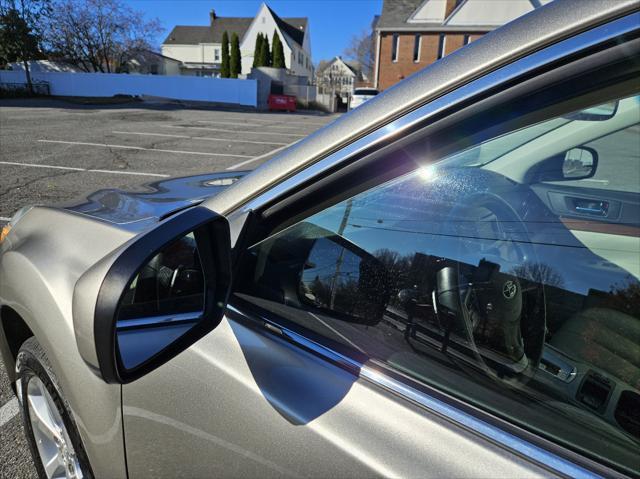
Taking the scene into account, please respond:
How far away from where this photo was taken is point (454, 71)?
0.79 meters

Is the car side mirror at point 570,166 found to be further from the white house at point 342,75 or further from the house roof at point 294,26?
the house roof at point 294,26

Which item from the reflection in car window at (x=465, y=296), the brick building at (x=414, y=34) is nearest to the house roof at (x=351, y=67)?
the brick building at (x=414, y=34)

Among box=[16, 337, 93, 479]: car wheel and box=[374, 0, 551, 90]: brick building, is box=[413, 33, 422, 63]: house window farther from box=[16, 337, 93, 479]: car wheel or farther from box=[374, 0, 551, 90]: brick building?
box=[16, 337, 93, 479]: car wheel

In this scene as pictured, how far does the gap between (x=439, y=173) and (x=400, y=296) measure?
0.30m

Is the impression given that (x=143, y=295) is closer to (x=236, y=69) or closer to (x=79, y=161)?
(x=79, y=161)

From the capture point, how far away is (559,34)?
0.68 metres

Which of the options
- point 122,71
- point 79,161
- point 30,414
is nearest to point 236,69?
point 122,71

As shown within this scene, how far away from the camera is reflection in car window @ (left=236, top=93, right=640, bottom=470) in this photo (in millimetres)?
932

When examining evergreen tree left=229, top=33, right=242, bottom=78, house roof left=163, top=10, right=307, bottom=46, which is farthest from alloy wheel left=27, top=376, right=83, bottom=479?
house roof left=163, top=10, right=307, bottom=46

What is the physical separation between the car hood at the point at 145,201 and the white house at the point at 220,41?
204 ft

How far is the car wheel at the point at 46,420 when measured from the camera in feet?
4.58

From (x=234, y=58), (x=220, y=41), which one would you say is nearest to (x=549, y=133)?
(x=234, y=58)

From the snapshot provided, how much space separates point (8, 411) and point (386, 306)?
2.26 meters

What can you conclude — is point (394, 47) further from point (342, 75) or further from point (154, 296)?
point (154, 296)
